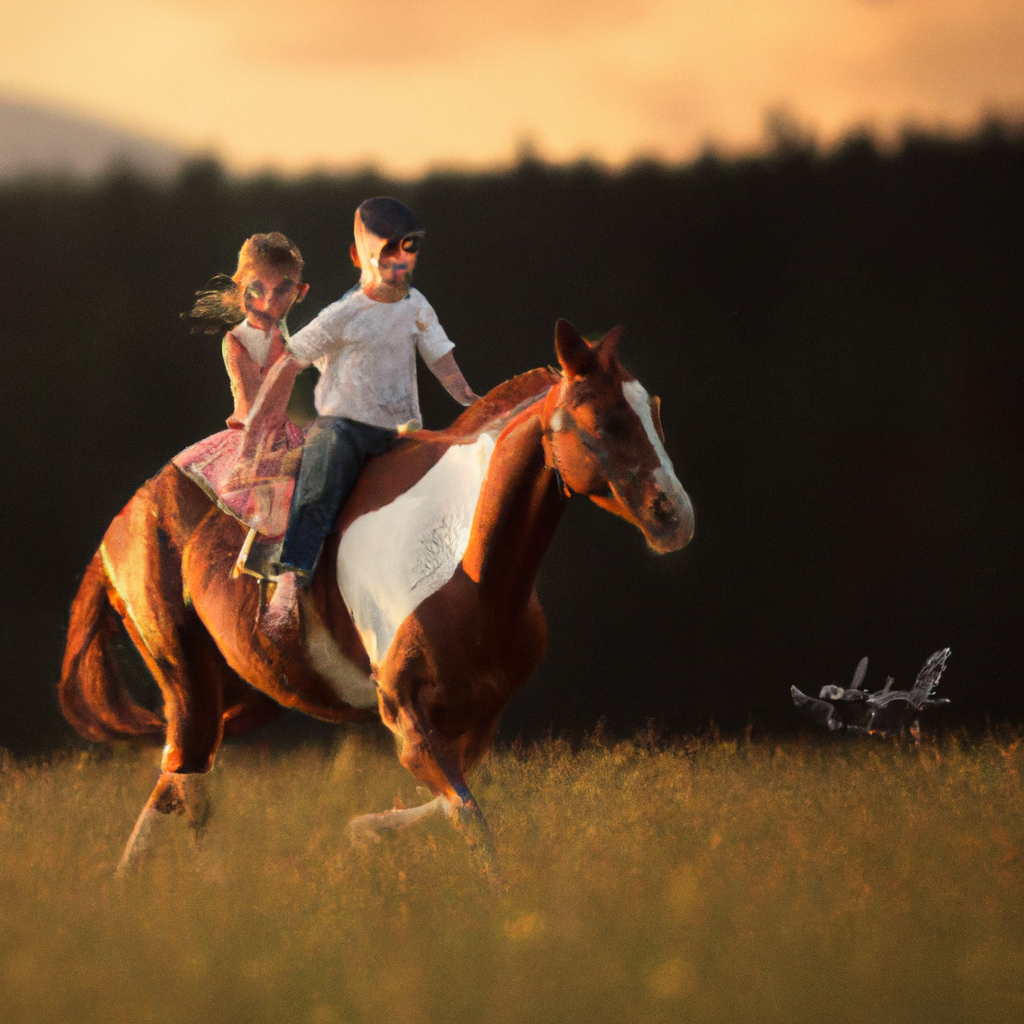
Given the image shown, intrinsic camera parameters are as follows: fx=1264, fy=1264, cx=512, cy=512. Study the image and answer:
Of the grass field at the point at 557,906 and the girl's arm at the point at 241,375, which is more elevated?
the girl's arm at the point at 241,375

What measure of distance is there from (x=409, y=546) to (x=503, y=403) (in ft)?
1.87

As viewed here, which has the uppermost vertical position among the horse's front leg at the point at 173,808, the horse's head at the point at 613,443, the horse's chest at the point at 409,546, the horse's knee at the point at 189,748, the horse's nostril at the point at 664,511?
the horse's head at the point at 613,443

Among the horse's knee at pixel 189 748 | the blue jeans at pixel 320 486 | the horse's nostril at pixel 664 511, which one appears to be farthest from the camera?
the horse's knee at pixel 189 748

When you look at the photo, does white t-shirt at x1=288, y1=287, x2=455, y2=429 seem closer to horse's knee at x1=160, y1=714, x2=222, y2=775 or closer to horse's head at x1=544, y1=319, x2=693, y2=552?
horse's head at x1=544, y1=319, x2=693, y2=552

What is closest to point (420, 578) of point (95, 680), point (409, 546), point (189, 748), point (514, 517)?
point (409, 546)

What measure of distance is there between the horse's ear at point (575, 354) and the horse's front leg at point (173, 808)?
2.19m

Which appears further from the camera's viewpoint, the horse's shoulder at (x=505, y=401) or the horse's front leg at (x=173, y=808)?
the horse's front leg at (x=173, y=808)

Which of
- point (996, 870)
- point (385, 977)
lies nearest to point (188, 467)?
point (385, 977)

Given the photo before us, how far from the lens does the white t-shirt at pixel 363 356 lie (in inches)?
173

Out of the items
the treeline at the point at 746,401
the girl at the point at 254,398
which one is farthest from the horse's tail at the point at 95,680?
the treeline at the point at 746,401

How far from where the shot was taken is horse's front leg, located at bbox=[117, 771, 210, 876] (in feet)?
15.4

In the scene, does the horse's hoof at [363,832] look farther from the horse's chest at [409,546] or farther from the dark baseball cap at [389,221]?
the dark baseball cap at [389,221]

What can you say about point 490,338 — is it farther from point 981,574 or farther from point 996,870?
point 996,870

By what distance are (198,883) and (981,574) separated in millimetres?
4331
